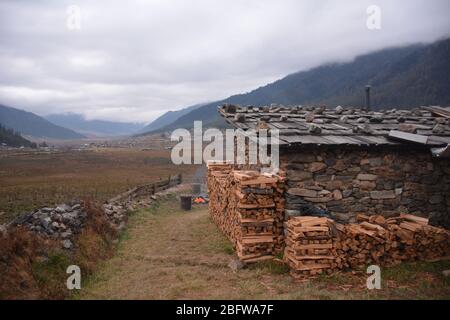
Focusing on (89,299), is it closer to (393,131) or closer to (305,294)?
(305,294)

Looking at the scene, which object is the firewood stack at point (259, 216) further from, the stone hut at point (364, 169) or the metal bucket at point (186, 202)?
the metal bucket at point (186, 202)

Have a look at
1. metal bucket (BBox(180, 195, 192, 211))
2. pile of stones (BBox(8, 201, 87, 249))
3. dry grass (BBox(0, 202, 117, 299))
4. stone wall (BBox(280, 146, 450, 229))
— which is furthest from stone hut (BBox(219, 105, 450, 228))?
metal bucket (BBox(180, 195, 192, 211))

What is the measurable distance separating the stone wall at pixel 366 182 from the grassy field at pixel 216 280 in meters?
1.67

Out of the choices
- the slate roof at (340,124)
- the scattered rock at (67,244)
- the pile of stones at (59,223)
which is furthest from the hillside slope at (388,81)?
the scattered rock at (67,244)

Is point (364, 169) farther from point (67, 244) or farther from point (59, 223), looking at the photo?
point (59, 223)

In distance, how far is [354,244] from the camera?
7457 mm

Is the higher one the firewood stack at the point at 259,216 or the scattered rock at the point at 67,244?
the firewood stack at the point at 259,216

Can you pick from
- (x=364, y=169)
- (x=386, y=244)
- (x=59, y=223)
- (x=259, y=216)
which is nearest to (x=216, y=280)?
(x=259, y=216)

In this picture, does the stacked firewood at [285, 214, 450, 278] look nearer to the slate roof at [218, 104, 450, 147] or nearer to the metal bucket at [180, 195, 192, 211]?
the slate roof at [218, 104, 450, 147]

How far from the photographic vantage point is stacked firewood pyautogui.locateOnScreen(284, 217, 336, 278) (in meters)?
7.29

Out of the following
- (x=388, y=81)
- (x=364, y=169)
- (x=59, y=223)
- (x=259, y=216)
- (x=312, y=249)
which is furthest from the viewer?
(x=388, y=81)

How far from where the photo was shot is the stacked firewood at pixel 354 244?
24.0 ft

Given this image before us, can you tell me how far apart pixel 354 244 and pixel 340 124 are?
377 centimetres
